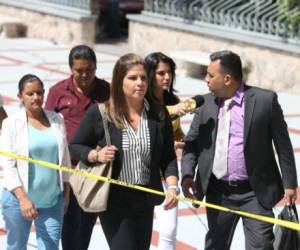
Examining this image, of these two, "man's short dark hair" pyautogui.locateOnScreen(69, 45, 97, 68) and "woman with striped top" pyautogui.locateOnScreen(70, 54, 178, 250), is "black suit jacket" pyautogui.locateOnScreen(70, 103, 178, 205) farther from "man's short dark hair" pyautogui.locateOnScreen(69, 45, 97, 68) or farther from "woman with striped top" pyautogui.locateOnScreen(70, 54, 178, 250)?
"man's short dark hair" pyautogui.locateOnScreen(69, 45, 97, 68)

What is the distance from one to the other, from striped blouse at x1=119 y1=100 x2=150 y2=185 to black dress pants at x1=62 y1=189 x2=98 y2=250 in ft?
3.43

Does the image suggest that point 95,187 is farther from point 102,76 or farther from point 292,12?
point 102,76

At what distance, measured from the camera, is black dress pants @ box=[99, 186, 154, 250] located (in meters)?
4.57

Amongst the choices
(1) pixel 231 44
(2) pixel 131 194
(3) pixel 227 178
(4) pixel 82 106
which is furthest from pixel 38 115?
(1) pixel 231 44

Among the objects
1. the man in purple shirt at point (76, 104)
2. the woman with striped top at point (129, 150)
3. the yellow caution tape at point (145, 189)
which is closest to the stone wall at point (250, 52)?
the man in purple shirt at point (76, 104)

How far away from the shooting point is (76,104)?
5500 mm

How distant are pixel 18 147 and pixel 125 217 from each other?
81 cm

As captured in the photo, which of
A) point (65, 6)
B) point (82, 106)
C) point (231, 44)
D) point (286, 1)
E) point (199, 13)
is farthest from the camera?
point (65, 6)

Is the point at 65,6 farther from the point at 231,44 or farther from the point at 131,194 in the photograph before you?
the point at 131,194

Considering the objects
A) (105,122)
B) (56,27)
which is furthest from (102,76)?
(105,122)

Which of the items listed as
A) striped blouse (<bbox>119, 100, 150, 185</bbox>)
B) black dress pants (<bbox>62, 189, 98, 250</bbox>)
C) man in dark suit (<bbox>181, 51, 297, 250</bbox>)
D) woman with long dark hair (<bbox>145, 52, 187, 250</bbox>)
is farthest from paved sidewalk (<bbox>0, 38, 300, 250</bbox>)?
striped blouse (<bbox>119, 100, 150, 185</bbox>)

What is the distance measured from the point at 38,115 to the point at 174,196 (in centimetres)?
101

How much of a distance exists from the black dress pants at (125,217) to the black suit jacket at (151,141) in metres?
0.07

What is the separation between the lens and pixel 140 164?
15.1 ft
